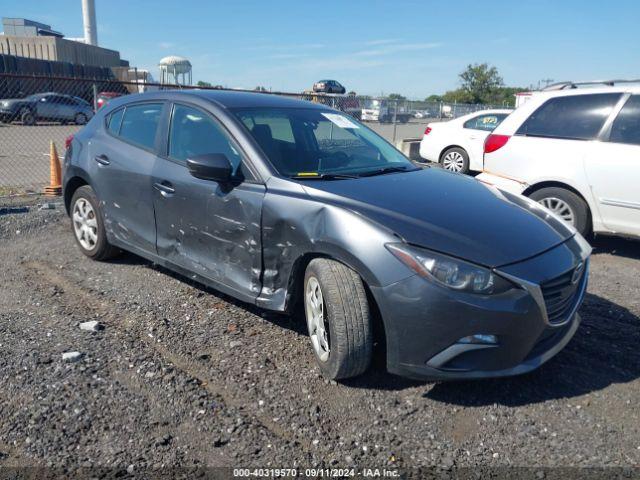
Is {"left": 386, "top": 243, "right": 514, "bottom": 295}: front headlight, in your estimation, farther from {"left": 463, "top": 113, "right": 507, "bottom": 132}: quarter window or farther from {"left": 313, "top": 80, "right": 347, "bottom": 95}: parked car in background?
{"left": 313, "top": 80, "right": 347, "bottom": 95}: parked car in background

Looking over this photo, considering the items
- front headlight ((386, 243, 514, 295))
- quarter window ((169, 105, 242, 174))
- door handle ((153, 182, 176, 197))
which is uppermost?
quarter window ((169, 105, 242, 174))

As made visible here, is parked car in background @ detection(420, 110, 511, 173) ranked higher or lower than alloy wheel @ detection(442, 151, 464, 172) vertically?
higher

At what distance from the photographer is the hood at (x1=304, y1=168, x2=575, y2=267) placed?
2.87 metres

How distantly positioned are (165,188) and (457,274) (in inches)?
94.7

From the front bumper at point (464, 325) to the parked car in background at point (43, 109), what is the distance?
21594mm

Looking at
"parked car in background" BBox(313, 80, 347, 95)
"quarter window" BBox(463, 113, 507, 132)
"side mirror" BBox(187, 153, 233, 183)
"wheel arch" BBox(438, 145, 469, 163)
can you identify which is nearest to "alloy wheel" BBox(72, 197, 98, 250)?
"side mirror" BBox(187, 153, 233, 183)

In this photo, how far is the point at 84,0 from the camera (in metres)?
57.8

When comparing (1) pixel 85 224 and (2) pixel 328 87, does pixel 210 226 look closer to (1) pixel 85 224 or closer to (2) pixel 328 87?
(1) pixel 85 224

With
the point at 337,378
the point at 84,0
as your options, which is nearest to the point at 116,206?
the point at 337,378

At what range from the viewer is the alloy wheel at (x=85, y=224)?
521 centimetres

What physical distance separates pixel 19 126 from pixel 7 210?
708 inches

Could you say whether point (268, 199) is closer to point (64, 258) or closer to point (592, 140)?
point (64, 258)

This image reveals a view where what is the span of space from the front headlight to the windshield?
115 cm

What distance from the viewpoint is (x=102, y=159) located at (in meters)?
4.89
